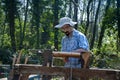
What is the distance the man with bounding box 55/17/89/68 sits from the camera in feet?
18.0

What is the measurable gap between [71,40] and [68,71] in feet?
4.45

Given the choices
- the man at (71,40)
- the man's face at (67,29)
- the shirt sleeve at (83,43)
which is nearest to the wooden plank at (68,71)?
the man at (71,40)

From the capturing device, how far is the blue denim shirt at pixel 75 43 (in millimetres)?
5496

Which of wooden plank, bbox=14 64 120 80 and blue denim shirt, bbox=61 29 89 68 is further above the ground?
blue denim shirt, bbox=61 29 89 68

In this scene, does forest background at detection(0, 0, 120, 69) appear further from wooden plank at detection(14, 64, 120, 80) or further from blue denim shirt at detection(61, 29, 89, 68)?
wooden plank at detection(14, 64, 120, 80)

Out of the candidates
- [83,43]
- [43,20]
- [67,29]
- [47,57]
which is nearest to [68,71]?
[47,57]

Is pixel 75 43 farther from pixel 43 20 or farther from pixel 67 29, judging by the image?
pixel 43 20

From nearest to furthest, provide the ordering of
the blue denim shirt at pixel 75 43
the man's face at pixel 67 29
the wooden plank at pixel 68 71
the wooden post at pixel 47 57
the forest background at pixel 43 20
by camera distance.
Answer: the wooden plank at pixel 68 71 < the wooden post at pixel 47 57 < the blue denim shirt at pixel 75 43 < the man's face at pixel 67 29 < the forest background at pixel 43 20

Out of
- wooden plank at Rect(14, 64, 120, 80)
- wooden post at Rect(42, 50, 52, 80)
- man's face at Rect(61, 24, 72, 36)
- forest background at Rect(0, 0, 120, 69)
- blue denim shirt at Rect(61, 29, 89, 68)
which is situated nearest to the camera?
wooden plank at Rect(14, 64, 120, 80)

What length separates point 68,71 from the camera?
4.48 meters

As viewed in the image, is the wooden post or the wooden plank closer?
the wooden plank

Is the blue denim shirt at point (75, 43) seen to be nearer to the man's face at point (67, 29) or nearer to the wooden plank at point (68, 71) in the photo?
the man's face at point (67, 29)

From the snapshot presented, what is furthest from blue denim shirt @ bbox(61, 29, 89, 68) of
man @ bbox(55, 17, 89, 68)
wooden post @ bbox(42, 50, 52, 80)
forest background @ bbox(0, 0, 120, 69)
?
forest background @ bbox(0, 0, 120, 69)

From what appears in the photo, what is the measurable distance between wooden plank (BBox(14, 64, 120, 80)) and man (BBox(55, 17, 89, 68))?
0.91 metres
